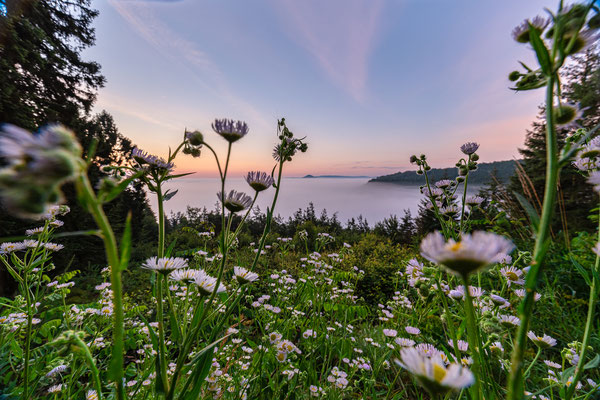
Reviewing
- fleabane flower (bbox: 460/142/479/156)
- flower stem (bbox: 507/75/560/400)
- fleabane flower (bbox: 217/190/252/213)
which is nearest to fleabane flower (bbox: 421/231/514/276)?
flower stem (bbox: 507/75/560/400)

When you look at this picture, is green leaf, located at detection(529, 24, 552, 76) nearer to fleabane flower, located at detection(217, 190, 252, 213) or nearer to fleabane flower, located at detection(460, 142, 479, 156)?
fleabane flower, located at detection(217, 190, 252, 213)

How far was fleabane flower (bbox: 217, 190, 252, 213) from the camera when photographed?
89cm

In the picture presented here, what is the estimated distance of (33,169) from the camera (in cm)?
33

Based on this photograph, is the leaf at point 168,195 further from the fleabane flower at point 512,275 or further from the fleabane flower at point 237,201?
the fleabane flower at point 512,275

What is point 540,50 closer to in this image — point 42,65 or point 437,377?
point 437,377

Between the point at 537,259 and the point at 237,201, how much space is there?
0.78 metres

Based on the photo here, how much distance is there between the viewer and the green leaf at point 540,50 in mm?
383

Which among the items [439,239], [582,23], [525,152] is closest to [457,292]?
[439,239]

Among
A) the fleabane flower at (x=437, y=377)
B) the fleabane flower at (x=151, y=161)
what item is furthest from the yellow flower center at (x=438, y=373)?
the fleabane flower at (x=151, y=161)

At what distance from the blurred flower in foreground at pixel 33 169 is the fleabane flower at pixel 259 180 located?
0.67 m

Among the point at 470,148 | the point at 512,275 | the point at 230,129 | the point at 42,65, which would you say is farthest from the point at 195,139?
the point at 42,65

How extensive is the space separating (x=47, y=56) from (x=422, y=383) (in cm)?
953

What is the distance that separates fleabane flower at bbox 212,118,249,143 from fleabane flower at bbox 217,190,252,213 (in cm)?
20

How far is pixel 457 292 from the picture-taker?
0.93 meters
